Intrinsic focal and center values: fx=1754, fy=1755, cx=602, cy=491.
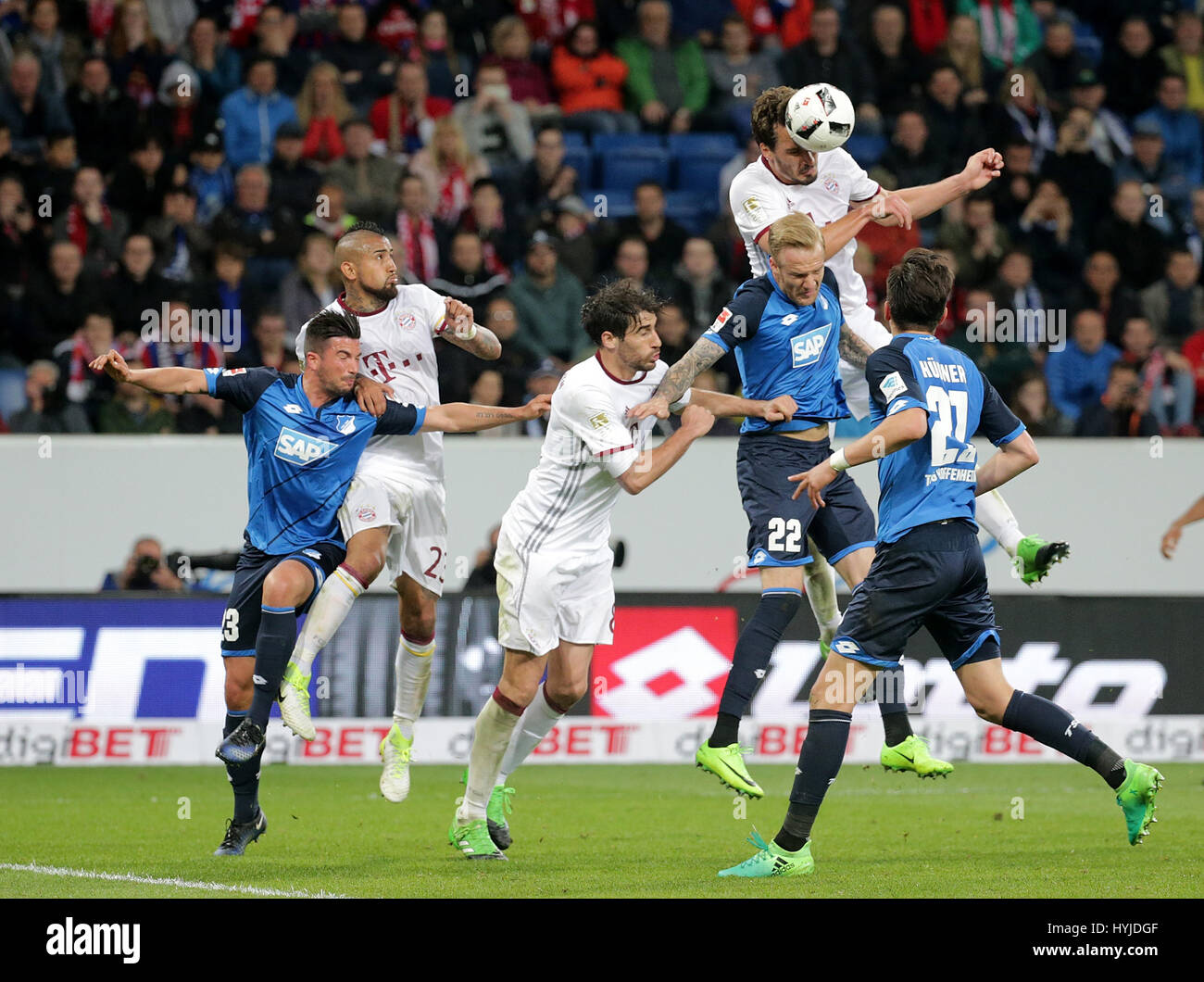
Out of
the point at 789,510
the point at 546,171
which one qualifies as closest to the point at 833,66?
the point at 546,171

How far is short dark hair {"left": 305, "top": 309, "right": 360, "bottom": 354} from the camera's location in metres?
9.29

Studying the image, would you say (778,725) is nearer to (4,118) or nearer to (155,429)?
(155,429)

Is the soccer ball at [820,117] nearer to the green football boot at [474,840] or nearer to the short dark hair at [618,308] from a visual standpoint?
the short dark hair at [618,308]

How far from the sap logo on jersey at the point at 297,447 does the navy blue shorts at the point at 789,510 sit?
2.27 m

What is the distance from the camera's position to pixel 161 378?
29.7ft

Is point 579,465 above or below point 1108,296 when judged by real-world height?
below

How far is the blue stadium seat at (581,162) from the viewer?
18.8m

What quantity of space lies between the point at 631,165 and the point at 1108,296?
5.22m

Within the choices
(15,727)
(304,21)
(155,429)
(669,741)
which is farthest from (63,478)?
(304,21)

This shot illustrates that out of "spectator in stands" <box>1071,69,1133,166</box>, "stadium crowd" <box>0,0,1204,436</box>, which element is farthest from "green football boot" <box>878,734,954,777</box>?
"spectator in stands" <box>1071,69,1133,166</box>

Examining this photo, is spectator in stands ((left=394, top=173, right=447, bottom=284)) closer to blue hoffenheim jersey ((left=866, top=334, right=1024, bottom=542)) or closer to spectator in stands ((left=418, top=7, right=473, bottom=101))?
spectator in stands ((left=418, top=7, right=473, bottom=101))

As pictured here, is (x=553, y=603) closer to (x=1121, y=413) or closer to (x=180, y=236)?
(x=1121, y=413)

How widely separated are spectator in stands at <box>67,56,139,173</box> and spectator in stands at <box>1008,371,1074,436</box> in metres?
8.96

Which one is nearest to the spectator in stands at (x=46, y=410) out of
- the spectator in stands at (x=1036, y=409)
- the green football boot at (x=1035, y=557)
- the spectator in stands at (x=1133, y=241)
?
the spectator in stands at (x=1036, y=409)
